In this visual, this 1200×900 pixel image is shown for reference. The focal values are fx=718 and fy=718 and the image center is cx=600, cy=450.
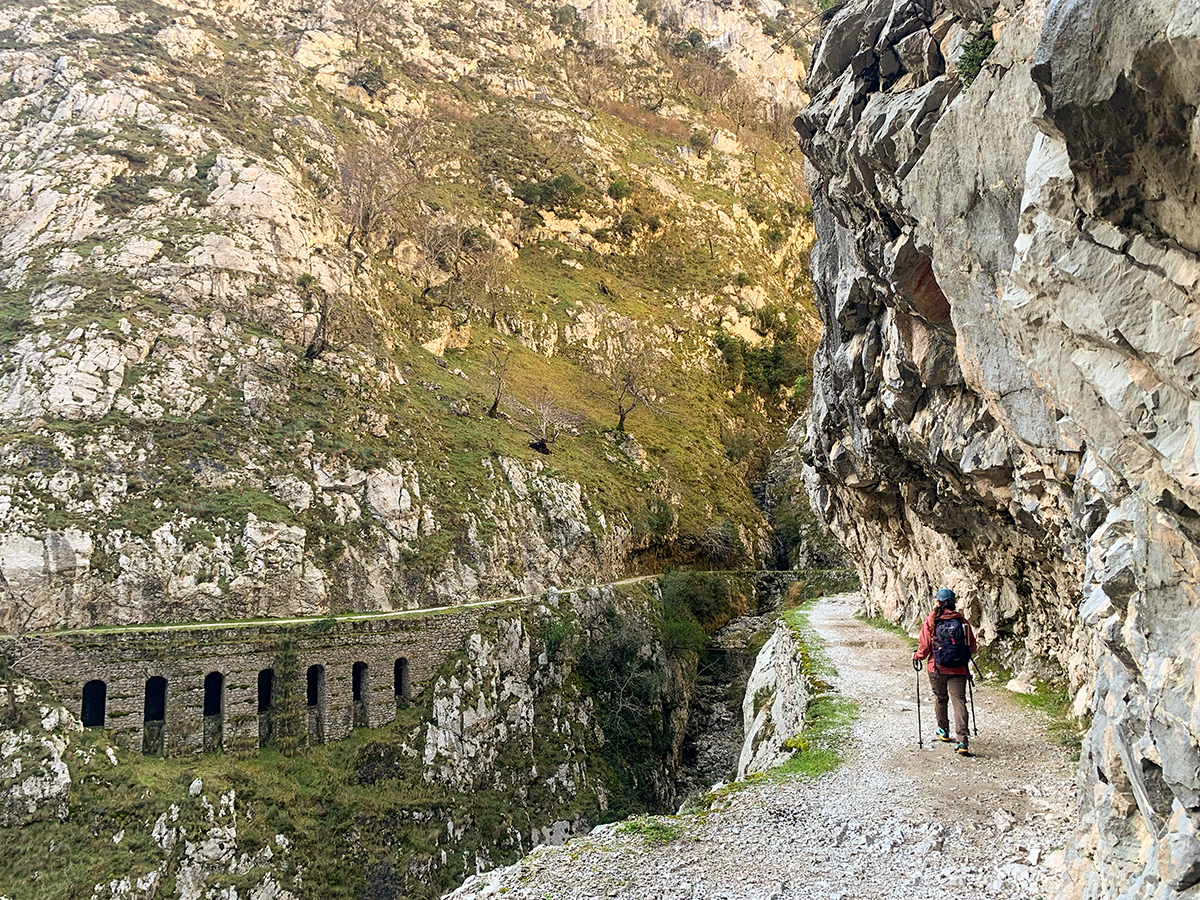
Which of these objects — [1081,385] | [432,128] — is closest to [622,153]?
[432,128]

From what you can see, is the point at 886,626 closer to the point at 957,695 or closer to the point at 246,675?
the point at 957,695

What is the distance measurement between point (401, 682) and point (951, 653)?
918 inches

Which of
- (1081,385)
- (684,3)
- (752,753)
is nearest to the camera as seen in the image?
(1081,385)

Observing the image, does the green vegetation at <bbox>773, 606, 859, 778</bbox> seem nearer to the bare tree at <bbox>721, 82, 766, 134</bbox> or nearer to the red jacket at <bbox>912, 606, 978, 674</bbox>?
the red jacket at <bbox>912, 606, 978, 674</bbox>

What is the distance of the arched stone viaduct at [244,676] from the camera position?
74.6 feet

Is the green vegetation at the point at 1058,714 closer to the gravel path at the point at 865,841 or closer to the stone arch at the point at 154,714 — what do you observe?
the gravel path at the point at 865,841

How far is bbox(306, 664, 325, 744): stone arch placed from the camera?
85.9 feet

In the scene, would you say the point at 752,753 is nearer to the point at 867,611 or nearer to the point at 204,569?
the point at 867,611

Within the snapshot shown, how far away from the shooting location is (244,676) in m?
25.0

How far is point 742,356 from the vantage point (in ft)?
224

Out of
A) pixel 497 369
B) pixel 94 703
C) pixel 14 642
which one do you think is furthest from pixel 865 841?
pixel 497 369

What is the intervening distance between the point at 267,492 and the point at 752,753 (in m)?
22.3

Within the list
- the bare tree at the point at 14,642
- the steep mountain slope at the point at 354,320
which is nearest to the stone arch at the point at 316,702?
the steep mountain slope at the point at 354,320

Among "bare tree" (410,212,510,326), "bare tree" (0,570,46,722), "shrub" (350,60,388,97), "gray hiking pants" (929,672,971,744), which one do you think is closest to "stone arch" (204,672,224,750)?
"bare tree" (0,570,46,722)
